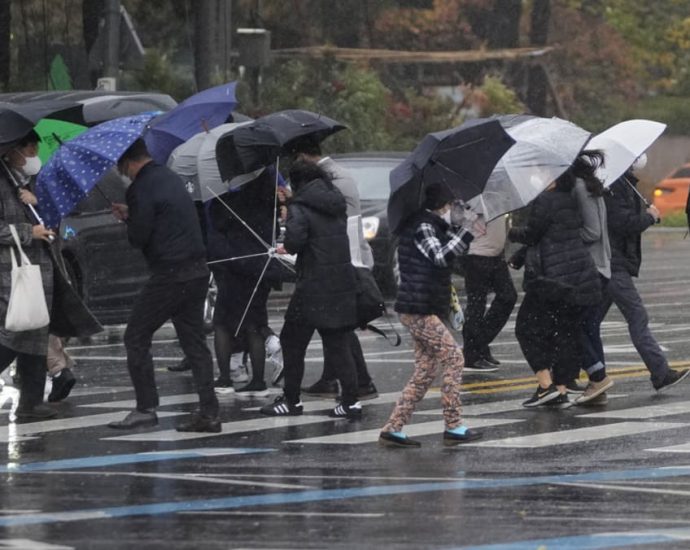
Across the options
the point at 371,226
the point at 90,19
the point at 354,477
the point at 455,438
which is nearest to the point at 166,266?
the point at 455,438

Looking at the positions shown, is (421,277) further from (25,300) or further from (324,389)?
(324,389)

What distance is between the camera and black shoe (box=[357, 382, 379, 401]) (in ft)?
43.7

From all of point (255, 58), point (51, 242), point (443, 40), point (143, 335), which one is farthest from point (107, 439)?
point (443, 40)

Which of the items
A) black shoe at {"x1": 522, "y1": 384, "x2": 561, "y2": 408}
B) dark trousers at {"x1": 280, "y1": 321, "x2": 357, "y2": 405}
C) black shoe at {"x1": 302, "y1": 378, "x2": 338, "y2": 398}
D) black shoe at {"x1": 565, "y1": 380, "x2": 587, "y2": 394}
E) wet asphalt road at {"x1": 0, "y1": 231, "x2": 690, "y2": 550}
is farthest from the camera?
black shoe at {"x1": 302, "y1": 378, "x2": 338, "y2": 398}

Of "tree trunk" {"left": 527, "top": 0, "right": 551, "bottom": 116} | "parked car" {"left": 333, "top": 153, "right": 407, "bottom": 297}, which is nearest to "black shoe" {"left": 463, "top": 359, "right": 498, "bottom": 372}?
"parked car" {"left": 333, "top": 153, "right": 407, "bottom": 297}

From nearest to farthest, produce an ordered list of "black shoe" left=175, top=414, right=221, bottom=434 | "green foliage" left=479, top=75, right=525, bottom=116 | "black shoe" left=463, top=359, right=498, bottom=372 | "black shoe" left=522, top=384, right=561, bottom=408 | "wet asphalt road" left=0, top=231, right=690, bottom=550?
"wet asphalt road" left=0, top=231, right=690, bottom=550, "black shoe" left=175, top=414, right=221, bottom=434, "black shoe" left=522, top=384, right=561, bottom=408, "black shoe" left=463, top=359, right=498, bottom=372, "green foliage" left=479, top=75, right=525, bottom=116

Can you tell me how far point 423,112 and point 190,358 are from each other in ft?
83.5

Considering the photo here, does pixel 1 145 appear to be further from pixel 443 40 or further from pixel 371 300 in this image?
pixel 443 40

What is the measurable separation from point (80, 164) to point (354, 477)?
10.2 feet

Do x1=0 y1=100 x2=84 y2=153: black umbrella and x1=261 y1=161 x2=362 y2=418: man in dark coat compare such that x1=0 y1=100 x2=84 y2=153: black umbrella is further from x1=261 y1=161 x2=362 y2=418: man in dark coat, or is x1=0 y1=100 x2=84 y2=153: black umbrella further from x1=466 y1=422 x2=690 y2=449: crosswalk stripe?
x1=466 y1=422 x2=690 y2=449: crosswalk stripe

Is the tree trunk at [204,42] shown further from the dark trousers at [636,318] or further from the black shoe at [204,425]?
the black shoe at [204,425]

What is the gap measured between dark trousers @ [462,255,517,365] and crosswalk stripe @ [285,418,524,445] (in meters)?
2.94

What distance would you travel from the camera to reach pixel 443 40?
137 ft

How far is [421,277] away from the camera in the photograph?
36.5 feet
